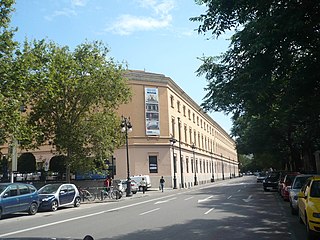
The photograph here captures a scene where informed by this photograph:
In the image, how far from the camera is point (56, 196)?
921 inches

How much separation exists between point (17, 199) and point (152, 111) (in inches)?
1336

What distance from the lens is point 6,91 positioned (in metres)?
21.8

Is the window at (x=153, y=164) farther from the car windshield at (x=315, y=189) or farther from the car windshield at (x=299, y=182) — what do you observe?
the car windshield at (x=315, y=189)

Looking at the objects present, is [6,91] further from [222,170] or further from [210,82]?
[222,170]

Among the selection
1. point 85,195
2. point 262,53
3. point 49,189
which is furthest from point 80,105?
point 262,53

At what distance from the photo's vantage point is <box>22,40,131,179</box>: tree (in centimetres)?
3195

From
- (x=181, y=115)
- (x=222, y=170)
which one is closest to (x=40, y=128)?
(x=181, y=115)

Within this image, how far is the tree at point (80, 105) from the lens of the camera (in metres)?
32.0

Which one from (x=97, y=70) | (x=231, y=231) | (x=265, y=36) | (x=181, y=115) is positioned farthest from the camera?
(x=181, y=115)

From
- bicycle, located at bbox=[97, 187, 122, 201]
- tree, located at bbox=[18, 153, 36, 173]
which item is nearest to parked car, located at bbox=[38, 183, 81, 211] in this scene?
bicycle, located at bbox=[97, 187, 122, 201]

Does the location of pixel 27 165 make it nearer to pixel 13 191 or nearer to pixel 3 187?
pixel 13 191

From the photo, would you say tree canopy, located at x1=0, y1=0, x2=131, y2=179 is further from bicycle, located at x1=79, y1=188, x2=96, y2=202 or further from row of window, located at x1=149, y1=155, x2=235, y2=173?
row of window, located at x1=149, y1=155, x2=235, y2=173

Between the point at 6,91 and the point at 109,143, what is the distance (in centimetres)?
1279

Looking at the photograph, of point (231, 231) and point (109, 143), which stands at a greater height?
point (109, 143)
